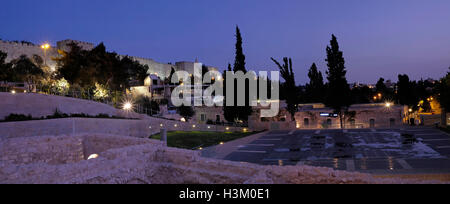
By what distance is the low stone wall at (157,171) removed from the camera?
23.9ft

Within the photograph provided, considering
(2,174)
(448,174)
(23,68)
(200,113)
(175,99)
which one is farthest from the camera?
(175,99)

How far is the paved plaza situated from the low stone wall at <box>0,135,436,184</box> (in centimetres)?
414

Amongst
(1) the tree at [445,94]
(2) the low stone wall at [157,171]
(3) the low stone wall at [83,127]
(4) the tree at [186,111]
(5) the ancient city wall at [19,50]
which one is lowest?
(2) the low stone wall at [157,171]

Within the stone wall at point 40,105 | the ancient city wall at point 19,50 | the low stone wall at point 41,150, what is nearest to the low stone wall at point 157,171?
the low stone wall at point 41,150

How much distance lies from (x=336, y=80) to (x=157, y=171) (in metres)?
31.6

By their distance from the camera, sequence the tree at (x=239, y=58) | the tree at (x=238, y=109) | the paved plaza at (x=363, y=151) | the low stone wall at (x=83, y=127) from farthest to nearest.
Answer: the tree at (x=239, y=58) → the tree at (x=238, y=109) → the low stone wall at (x=83, y=127) → the paved plaza at (x=363, y=151)

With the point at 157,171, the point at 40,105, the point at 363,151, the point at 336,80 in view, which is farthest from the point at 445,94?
the point at 40,105

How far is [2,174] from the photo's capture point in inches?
301

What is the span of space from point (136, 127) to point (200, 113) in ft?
62.4

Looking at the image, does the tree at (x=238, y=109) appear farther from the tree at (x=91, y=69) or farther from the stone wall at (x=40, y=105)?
the stone wall at (x=40, y=105)

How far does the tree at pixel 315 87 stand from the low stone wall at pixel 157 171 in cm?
4446

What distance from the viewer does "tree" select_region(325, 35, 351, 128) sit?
35500mm
